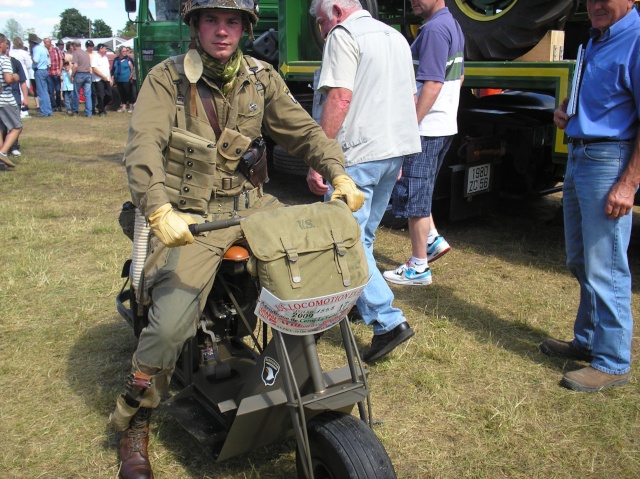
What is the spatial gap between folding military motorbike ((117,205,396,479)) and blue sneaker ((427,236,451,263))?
2.29m

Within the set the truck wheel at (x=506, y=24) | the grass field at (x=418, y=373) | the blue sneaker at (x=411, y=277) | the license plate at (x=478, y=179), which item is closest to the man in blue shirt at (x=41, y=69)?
the grass field at (x=418, y=373)

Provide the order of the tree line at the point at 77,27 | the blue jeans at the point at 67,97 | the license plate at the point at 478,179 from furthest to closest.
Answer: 1. the tree line at the point at 77,27
2. the blue jeans at the point at 67,97
3. the license plate at the point at 478,179

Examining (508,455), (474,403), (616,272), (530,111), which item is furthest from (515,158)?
(508,455)

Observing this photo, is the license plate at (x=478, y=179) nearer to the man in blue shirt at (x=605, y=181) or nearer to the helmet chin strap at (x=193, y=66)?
the man in blue shirt at (x=605, y=181)

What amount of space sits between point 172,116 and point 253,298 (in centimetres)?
81

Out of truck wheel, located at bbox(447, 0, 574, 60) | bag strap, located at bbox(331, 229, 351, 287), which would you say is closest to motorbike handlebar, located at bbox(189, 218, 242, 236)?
bag strap, located at bbox(331, 229, 351, 287)

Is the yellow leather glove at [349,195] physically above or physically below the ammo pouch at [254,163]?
→ below

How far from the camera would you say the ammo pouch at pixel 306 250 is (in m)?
2.20

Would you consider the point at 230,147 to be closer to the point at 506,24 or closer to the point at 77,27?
the point at 506,24

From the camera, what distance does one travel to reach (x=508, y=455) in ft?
9.30

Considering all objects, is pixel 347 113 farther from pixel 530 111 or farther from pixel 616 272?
pixel 530 111

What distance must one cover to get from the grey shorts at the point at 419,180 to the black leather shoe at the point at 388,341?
137cm

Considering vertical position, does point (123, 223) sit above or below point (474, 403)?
above

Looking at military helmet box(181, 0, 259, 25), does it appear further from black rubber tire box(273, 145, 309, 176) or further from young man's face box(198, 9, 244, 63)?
black rubber tire box(273, 145, 309, 176)
